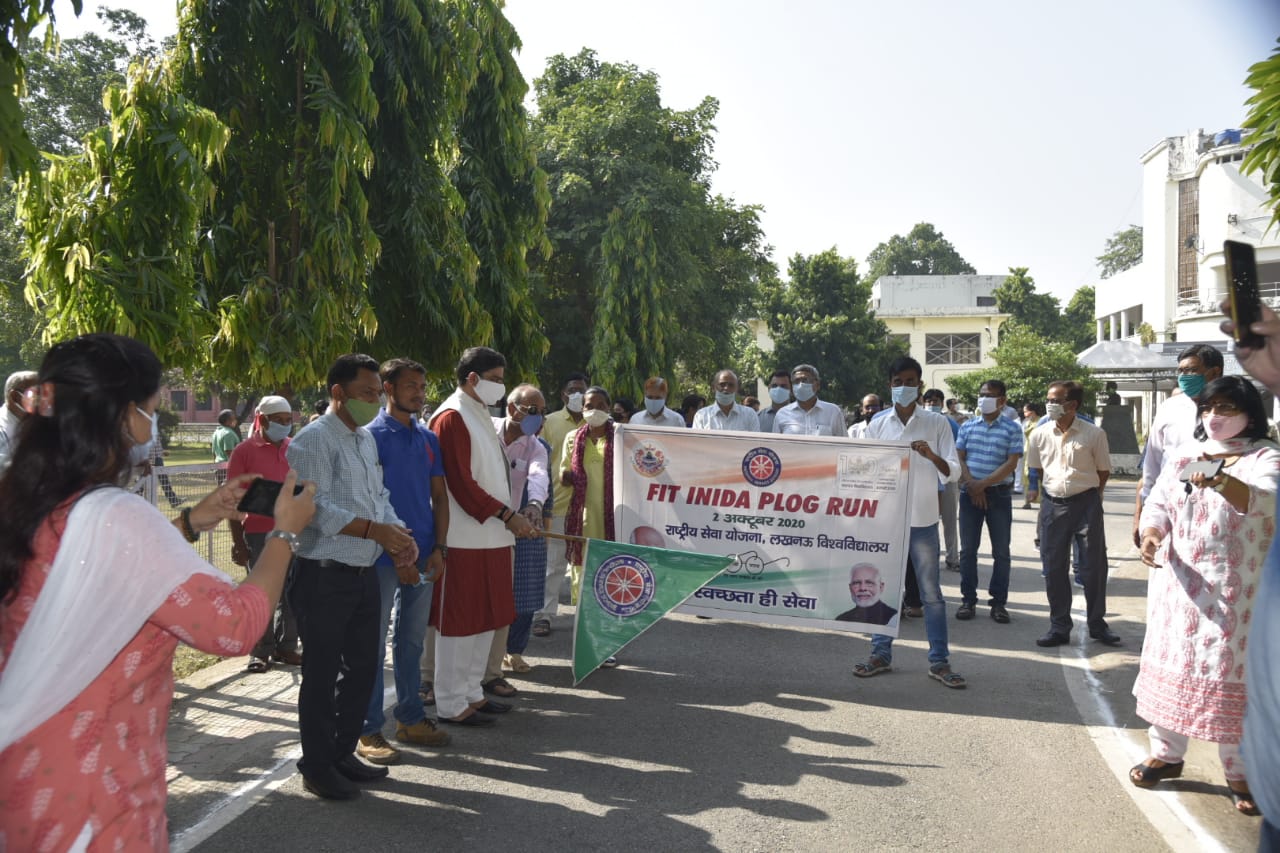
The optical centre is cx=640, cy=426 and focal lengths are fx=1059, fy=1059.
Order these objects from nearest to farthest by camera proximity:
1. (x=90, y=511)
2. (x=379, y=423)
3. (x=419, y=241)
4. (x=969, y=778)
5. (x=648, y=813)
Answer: (x=90, y=511)
(x=648, y=813)
(x=969, y=778)
(x=379, y=423)
(x=419, y=241)

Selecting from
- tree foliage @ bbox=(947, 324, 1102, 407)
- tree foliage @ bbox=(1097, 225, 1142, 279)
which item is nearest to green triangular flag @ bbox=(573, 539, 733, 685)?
tree foliage @ bbox=(947, 324, 1102, 407)

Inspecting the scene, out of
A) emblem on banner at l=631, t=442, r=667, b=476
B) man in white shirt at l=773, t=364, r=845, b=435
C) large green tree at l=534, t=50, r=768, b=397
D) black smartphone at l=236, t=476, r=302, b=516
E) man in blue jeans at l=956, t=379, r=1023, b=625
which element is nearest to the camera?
black smartphone at l=236, t=476, r=302, b=516

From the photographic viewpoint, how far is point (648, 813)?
190 inches

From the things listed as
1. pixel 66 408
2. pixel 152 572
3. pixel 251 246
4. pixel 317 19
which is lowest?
Answer: pixel 152 572

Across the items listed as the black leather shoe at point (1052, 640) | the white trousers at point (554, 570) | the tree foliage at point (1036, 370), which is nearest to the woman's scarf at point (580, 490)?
the white trousers at point (554, 570)

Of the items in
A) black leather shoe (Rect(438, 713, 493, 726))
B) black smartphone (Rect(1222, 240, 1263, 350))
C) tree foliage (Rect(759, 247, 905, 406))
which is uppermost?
tree foliage (Rect(759, 247, 905, 406))

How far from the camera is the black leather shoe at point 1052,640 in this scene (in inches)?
331

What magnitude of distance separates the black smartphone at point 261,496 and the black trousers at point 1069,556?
23.6ft

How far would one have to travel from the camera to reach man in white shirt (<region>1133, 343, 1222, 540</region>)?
716cm

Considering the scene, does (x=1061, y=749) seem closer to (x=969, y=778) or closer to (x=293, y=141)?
(x=969, y=778)

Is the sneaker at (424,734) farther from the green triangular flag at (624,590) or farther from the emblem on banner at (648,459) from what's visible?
the emblem on banner at (648,459)

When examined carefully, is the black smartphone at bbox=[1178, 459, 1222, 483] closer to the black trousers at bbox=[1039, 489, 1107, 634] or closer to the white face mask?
the white face mask

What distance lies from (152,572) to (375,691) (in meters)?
3.36

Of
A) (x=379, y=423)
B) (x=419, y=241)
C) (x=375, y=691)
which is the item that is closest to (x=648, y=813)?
(x=375, y=691)
